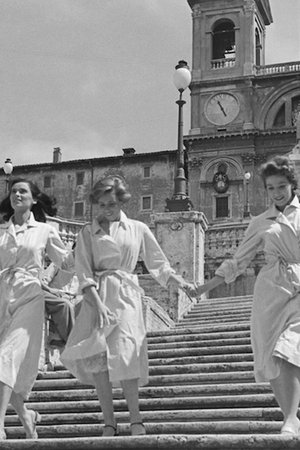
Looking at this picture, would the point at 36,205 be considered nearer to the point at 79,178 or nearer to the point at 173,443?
the point at 173,443

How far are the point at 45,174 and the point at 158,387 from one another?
65631 millimetres

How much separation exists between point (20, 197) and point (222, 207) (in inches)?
2266

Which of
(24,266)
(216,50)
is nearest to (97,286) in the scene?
(24,266)

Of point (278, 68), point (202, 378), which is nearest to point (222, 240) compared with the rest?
point (202, 378)

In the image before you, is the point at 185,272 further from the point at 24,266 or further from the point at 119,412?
the point at 24,266

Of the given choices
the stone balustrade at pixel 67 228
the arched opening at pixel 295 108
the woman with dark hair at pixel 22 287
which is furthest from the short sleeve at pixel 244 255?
the arched opening at pixel 295 108

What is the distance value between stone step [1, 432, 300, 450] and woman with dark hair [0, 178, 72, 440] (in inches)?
25.4

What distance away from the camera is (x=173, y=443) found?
7.34m

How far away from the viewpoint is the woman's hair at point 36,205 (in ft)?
30.8

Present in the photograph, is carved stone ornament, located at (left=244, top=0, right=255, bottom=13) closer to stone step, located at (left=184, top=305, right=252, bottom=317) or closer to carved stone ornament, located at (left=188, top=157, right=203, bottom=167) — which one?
carved stone ornament, located at (left=188, top=157, right=203, bottom=167)

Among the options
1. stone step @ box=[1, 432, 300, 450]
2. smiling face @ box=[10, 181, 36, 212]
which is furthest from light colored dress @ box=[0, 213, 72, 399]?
stone step @ box=[1, 432, 300, 450]

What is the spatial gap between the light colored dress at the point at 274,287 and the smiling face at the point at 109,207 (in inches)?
39.4

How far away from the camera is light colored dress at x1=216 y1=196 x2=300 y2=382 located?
7910mm

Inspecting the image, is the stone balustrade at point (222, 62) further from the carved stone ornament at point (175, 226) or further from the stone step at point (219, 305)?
the stone step at point (219, 305)
